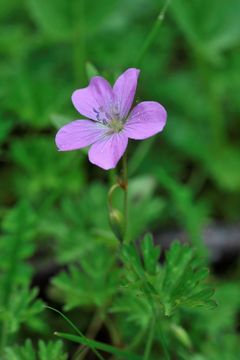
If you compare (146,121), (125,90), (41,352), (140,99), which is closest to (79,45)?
(140,99)

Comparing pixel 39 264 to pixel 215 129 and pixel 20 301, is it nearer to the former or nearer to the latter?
pixel 20 301

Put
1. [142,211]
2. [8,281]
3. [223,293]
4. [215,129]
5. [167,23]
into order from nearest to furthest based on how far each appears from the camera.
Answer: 1. [8,281]
2. [223,293]
3. [142,211]
4. [215,129]
5. [167,23]

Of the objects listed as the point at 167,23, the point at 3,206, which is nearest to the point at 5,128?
the point at 3,206

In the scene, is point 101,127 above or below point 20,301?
above

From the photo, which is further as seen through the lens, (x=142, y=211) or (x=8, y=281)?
(x=142, y=211)

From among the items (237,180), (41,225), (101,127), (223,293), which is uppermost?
(101,127)

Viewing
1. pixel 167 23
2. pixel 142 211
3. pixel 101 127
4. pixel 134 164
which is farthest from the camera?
pixel 167 23
